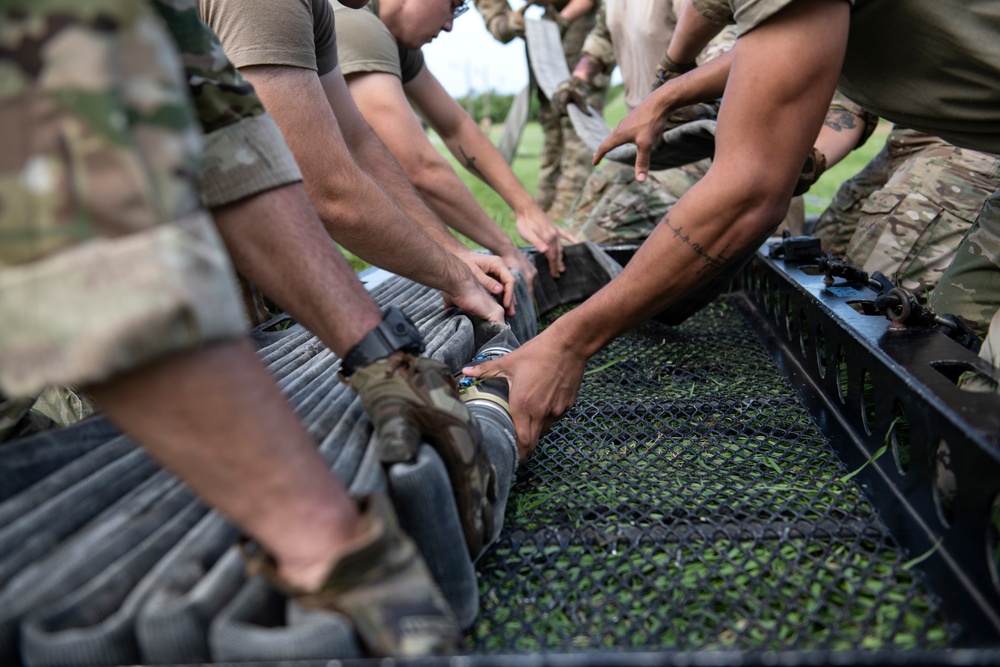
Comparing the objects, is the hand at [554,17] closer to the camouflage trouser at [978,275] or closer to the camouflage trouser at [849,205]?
the camouflage trouser at [849,205]

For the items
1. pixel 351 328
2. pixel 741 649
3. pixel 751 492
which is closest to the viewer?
pixel 741 649

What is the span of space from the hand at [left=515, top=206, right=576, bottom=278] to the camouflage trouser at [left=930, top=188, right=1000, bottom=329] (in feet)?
4.27

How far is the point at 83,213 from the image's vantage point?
703 millimetres

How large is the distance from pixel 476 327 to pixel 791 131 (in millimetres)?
1010

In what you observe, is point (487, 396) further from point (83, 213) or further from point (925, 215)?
point (925, 215)

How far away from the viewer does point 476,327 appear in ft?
6.93

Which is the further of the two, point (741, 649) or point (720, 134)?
point (720, 134)

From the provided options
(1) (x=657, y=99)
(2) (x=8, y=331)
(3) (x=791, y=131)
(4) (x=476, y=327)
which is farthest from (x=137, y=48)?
(1) (x=657, y=99)

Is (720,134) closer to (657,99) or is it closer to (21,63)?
(657,99)

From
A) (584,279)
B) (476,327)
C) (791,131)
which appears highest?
(791,131)

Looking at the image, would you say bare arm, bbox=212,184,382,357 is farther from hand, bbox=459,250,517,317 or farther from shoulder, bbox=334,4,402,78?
shoulder, bbox=334,4,402,78

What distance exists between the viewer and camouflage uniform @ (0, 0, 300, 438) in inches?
27.2

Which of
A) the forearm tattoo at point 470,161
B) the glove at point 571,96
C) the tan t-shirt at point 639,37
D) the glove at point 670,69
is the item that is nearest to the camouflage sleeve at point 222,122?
the glove at point 670,69

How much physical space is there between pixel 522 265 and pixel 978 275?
1.39 metres
